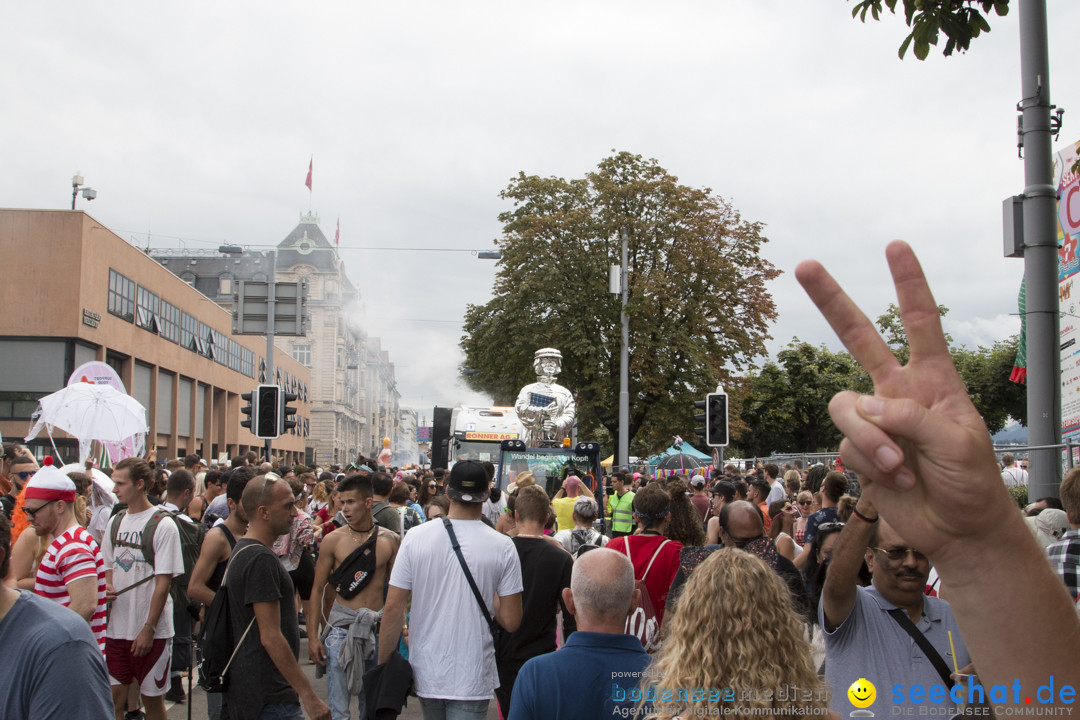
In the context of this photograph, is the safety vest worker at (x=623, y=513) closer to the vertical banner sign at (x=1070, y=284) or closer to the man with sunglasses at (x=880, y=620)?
the man with sunglasses at (x=880, y=620)

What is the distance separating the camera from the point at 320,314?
9819 centimetres

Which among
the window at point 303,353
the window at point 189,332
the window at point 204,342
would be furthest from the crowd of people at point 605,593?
the window at point 303,353

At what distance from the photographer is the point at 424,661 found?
466 centimetres

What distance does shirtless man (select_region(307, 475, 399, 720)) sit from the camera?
5.24 metres

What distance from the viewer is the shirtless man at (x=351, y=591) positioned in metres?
5.24

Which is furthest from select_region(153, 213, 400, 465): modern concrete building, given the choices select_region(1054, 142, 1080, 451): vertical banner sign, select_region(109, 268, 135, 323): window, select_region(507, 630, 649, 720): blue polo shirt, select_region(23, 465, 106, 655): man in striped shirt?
select_region(507, 630, 649, 720): blue polo shirt

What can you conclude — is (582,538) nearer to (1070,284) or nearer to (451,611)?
(451,611)

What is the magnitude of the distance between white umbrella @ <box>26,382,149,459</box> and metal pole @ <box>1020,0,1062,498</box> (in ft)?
34.8

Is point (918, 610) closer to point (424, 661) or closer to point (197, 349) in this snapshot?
point (424, 661)

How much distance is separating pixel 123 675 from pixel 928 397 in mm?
6033

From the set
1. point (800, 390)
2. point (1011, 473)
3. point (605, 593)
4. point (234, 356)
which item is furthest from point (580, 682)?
point (234, 356)

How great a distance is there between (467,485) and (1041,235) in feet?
17.1

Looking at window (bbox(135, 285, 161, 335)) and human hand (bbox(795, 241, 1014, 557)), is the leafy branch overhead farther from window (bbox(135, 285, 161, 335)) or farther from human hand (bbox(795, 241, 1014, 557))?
window (bbox(135, 285, 161, 335))

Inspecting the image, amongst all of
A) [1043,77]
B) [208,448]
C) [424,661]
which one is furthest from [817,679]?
[208,448]
